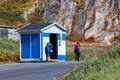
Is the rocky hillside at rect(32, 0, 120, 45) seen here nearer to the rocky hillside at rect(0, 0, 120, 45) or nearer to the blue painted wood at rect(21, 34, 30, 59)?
the rocky hillside at rect(0, 0, 120, 45)

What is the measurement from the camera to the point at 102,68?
15.7 metres

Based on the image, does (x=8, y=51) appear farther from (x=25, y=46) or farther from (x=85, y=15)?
(x=85, y=15)

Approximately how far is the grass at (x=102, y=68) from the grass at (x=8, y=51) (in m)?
18.7

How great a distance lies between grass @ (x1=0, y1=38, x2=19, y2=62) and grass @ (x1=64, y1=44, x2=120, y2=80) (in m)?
18.7

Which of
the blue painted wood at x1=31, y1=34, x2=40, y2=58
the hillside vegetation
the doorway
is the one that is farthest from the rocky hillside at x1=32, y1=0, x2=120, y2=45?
the blue painted wood at x1=31, y1=34, x2=40, y2=58

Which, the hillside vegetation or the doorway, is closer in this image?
the doorway

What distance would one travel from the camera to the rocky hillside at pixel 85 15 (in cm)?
5900

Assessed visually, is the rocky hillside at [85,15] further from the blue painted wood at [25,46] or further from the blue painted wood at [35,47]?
the blue painted wood at [35,47]

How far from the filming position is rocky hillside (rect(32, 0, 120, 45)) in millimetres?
59000

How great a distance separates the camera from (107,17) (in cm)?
5991

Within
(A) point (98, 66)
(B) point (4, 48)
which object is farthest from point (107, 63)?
(B) point (4, 48)

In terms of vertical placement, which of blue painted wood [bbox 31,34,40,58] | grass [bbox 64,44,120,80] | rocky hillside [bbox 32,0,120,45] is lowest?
grass [bbox 64,44,120,80]

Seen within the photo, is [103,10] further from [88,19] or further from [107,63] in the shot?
[107,63]

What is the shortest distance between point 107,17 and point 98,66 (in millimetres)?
43945
